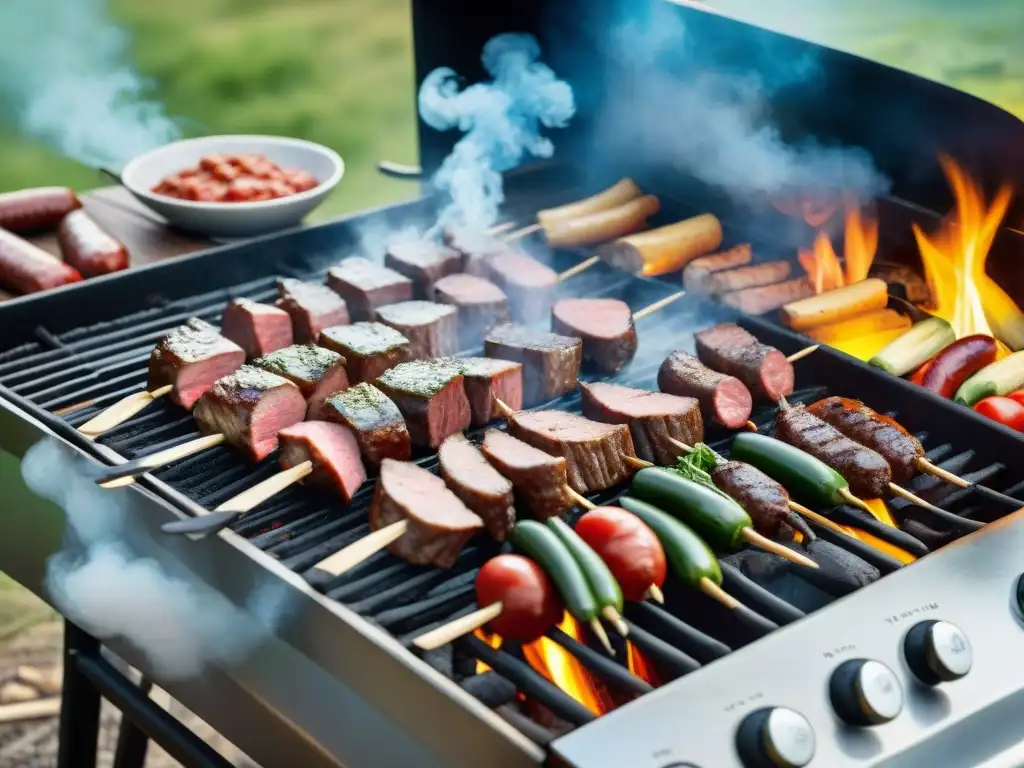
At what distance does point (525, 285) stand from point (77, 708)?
197 centimetres

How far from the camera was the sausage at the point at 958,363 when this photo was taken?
338 centimetres

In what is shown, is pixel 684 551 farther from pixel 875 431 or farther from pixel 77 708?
pixel 77 708

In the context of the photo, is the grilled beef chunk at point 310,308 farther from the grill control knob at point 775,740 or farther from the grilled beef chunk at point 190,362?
the grill control knob at point 775,740

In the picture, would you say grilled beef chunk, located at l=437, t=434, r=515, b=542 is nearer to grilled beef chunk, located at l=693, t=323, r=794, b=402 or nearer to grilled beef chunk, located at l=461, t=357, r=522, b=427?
grilled beef chunk, located at l=461, t=357, r=522, b=427

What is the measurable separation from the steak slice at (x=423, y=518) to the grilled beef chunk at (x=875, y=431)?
3.56ft

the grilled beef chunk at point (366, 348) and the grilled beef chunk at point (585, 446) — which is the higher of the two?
the grilled beef chunk at point (366, 348)

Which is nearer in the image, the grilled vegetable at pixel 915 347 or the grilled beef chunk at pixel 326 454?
the grilled beef chunk at pixel 326 454

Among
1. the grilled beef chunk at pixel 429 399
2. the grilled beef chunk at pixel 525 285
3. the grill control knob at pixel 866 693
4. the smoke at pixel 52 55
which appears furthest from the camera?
the smoke at pixel 52 55

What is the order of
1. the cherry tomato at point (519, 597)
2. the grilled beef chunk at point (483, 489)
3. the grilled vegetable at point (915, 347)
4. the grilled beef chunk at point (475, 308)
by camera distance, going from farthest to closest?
the grilled beef chunk at point (475, 308), the grilled vegetable at point (915, 347), the grilled beef chunk at point (483, 489), the cherry tomato at point (519, 597)

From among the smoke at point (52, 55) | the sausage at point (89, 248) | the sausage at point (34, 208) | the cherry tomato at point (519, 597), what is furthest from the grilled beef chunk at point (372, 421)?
the smoke at point (52, 55)

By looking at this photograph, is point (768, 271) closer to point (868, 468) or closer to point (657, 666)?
point (868, 468)

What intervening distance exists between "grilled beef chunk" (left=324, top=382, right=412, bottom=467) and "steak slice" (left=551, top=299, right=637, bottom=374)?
75 centimetres

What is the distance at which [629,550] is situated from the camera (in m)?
2.49

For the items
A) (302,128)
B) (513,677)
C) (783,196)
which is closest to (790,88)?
(783,196)
